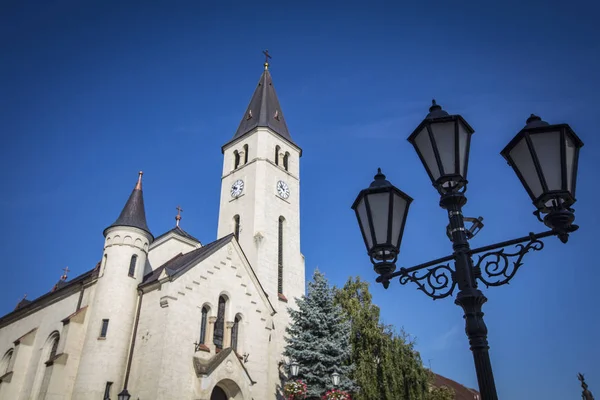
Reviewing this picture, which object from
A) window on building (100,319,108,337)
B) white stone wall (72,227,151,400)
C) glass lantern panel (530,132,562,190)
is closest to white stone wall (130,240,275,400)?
white stone wall (72,227,151,400)

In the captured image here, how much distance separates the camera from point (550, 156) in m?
4.33

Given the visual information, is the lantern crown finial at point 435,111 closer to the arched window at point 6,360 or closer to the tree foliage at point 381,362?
the tree foliage at point 381,362

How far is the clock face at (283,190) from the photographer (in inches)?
1382

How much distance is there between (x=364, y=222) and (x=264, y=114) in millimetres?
34885

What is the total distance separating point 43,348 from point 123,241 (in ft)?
29.6

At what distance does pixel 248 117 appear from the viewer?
1612 inches

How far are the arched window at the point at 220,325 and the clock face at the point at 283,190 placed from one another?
1164cm

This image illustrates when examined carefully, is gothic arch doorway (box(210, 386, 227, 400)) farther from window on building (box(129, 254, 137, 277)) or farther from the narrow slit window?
window on building (box(129, 254, 137, 277))

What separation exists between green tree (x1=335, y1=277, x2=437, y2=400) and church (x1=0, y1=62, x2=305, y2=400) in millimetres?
4982

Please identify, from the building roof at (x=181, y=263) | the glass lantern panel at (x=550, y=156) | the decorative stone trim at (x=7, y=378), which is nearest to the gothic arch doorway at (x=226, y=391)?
the building roof at (x=181, y=263)

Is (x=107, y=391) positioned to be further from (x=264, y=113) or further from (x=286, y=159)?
(x=264, y=113)

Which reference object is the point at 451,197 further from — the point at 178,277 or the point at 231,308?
the point at 231,308

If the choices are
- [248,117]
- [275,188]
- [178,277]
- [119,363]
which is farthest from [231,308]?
[248,117]

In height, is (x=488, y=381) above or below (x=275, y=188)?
below
